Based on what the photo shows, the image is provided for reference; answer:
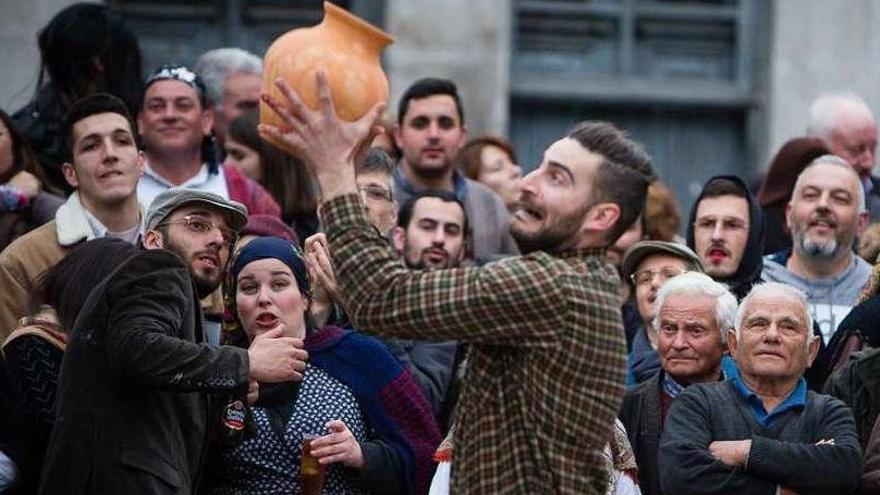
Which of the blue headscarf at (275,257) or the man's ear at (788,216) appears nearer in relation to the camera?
the blue headscarf at (275,257)

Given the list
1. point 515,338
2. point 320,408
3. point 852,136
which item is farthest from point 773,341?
point 852,136

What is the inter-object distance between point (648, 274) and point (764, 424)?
155 cm

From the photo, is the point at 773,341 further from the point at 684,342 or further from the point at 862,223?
the point at 862,223

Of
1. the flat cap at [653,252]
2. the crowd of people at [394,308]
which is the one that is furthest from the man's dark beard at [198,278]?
the flat cap at [653,252]

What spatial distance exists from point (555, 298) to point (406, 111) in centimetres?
515

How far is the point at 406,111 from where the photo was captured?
12.8 meters

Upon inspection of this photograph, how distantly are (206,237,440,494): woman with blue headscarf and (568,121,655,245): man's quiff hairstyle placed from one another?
1.89 metres

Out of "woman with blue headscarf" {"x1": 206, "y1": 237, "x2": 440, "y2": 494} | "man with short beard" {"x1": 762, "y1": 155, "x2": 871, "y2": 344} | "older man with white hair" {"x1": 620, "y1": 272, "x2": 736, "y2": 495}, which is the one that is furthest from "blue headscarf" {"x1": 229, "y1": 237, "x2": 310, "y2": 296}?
"man with short beard" {"x1": 762, "y1": 155, "x2": 871, "y2": 344}

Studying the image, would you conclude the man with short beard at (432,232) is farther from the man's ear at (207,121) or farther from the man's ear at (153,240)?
the man's ear at (153,240)

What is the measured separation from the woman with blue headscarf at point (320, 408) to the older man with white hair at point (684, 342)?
2.71 ft

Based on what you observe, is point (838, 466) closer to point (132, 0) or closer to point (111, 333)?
point (111, 333)

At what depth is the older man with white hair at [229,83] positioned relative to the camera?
1302 centimetres

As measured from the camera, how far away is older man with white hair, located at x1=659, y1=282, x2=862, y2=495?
9516mm

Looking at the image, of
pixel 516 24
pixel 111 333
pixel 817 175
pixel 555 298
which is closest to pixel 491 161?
pixel 817 175
